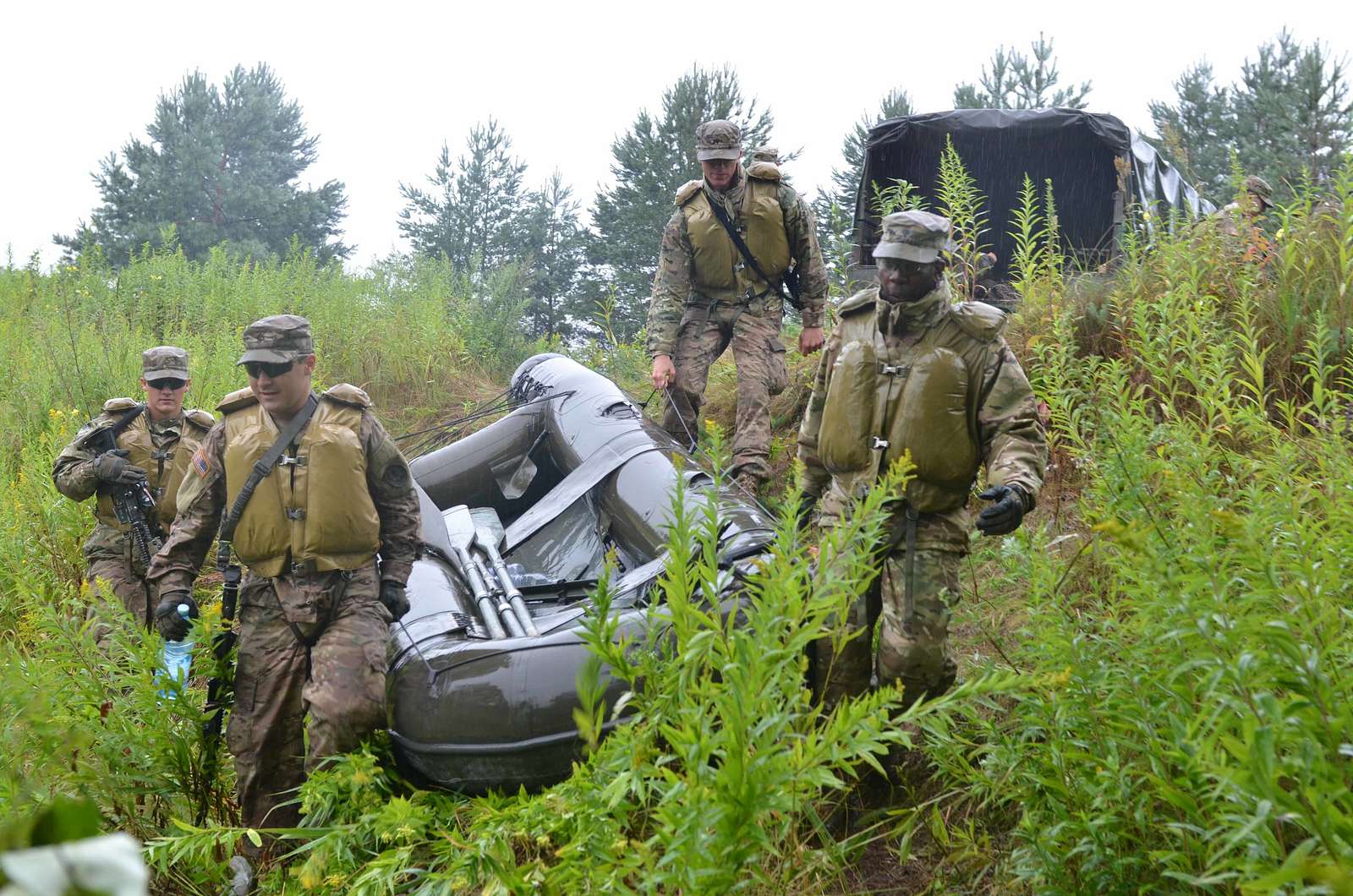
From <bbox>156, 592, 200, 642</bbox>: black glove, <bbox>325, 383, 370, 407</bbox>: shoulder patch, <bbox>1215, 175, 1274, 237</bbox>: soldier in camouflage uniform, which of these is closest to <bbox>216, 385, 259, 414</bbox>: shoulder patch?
<bbox>325, 383, 370, 407</bbox>: shoulder patch

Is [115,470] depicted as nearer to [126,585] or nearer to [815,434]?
[126,585]

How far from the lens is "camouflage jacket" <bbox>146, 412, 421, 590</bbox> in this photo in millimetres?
4375

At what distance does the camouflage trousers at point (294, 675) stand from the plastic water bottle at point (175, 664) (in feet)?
0.69

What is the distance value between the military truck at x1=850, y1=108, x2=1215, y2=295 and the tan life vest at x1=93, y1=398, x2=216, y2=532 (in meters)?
4.20

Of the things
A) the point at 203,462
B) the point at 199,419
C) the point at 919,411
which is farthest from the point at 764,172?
the point at 199,419

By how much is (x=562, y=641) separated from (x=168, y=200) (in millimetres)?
27320

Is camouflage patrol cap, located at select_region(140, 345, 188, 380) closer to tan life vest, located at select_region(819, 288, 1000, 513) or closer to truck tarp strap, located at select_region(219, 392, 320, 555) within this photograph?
truck tarp strap, located at select_region(219, 392, 320, 555)

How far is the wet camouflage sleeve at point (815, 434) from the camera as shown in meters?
4.10

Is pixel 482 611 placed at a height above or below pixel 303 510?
below

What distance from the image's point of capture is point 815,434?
13.6 ft

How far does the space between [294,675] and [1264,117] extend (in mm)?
26497

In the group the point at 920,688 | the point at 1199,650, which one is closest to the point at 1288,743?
the point at 1199,650

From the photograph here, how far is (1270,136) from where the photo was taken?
78.9 feet

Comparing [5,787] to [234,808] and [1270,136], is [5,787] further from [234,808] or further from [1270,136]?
[1270,136]
